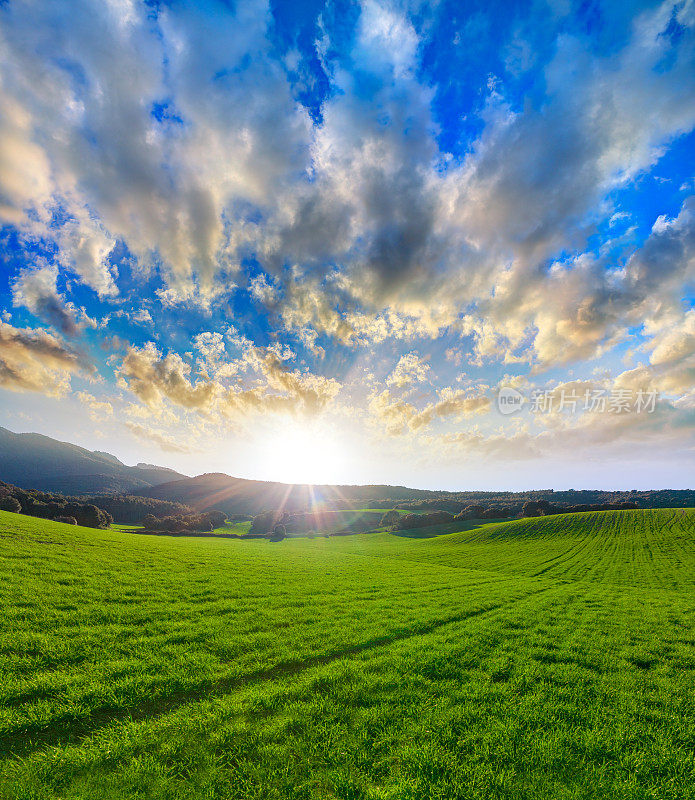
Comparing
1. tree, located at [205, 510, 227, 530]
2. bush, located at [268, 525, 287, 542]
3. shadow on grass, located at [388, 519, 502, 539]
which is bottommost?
tree, located at [205, 510, 227, 530]

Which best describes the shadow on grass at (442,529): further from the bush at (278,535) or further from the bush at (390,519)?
the bush at (278,535)

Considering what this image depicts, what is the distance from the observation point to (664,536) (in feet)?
206

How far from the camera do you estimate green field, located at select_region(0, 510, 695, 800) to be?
5.48 m

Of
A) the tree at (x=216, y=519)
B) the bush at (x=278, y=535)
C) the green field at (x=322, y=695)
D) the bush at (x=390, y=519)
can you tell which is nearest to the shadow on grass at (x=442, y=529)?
the bush at (x=390, y=519)

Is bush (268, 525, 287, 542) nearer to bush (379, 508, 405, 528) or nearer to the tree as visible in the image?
the tree

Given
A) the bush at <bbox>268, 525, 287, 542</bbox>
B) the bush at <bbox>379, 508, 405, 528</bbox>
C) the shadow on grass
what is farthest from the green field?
the bush at <bbox>379, 508, 405, 528</bbox>

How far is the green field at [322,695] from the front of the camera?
548cm

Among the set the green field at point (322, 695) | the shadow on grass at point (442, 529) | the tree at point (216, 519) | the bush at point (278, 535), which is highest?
the green field at point (322, 695)

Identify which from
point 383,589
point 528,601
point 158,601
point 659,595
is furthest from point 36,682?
point 659,595

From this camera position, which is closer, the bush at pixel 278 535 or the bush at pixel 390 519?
the bush at pixel 278 535

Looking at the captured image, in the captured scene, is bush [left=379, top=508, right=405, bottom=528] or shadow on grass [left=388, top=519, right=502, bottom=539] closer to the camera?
shadow on grass [left=388, top=519, right=502, bottom=539]

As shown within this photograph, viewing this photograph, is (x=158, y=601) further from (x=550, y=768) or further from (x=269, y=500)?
(x=269, y=500)

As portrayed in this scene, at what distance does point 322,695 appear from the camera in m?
8.04

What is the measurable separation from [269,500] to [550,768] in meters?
196
